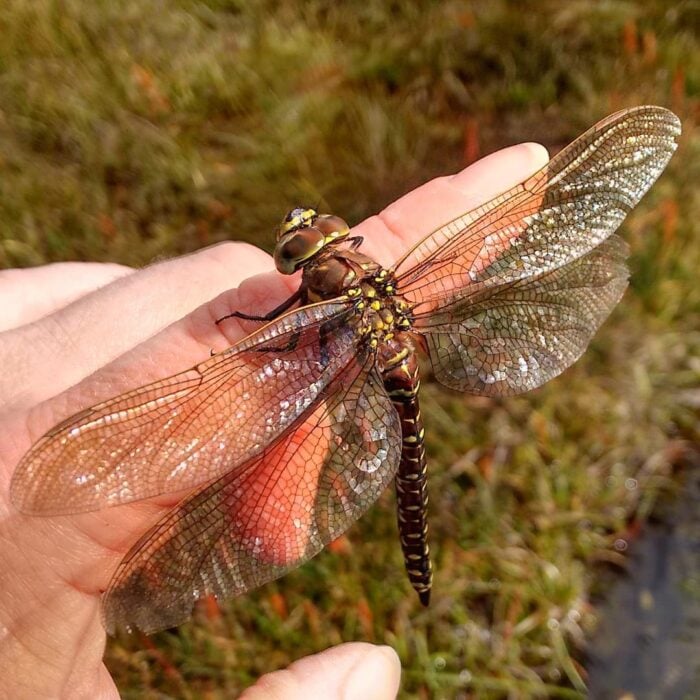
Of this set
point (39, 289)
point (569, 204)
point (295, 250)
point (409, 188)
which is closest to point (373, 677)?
point (295, 250)

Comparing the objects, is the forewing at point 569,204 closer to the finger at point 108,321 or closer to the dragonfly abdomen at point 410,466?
the dragonfly abdomen at point 410,466

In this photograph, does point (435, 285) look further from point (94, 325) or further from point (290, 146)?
point (290, 146)

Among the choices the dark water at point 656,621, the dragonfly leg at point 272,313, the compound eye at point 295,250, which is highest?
the compound eye at point 295,250

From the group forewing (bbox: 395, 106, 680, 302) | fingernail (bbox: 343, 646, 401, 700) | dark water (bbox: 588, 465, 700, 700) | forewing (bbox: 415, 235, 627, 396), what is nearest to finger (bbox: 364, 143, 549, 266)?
forewing (bbox: 395, 106, 680, 302)

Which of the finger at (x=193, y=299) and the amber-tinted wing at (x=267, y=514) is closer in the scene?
the amber-tinted wing at (x=267, y=514)

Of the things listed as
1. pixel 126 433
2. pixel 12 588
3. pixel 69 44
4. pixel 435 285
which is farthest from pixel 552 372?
pixel 69 44

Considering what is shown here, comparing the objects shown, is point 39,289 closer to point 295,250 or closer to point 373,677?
point 295,250

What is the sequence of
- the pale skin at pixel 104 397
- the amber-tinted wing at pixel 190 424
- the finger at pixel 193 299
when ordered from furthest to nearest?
the finger at pixel 193 299
the pale skin at pixel 104 397
the amber-tinted wing at pixel 190 424

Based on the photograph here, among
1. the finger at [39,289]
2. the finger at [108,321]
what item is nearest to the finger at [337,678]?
the finger at [108,321]

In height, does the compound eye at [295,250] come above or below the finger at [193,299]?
above
